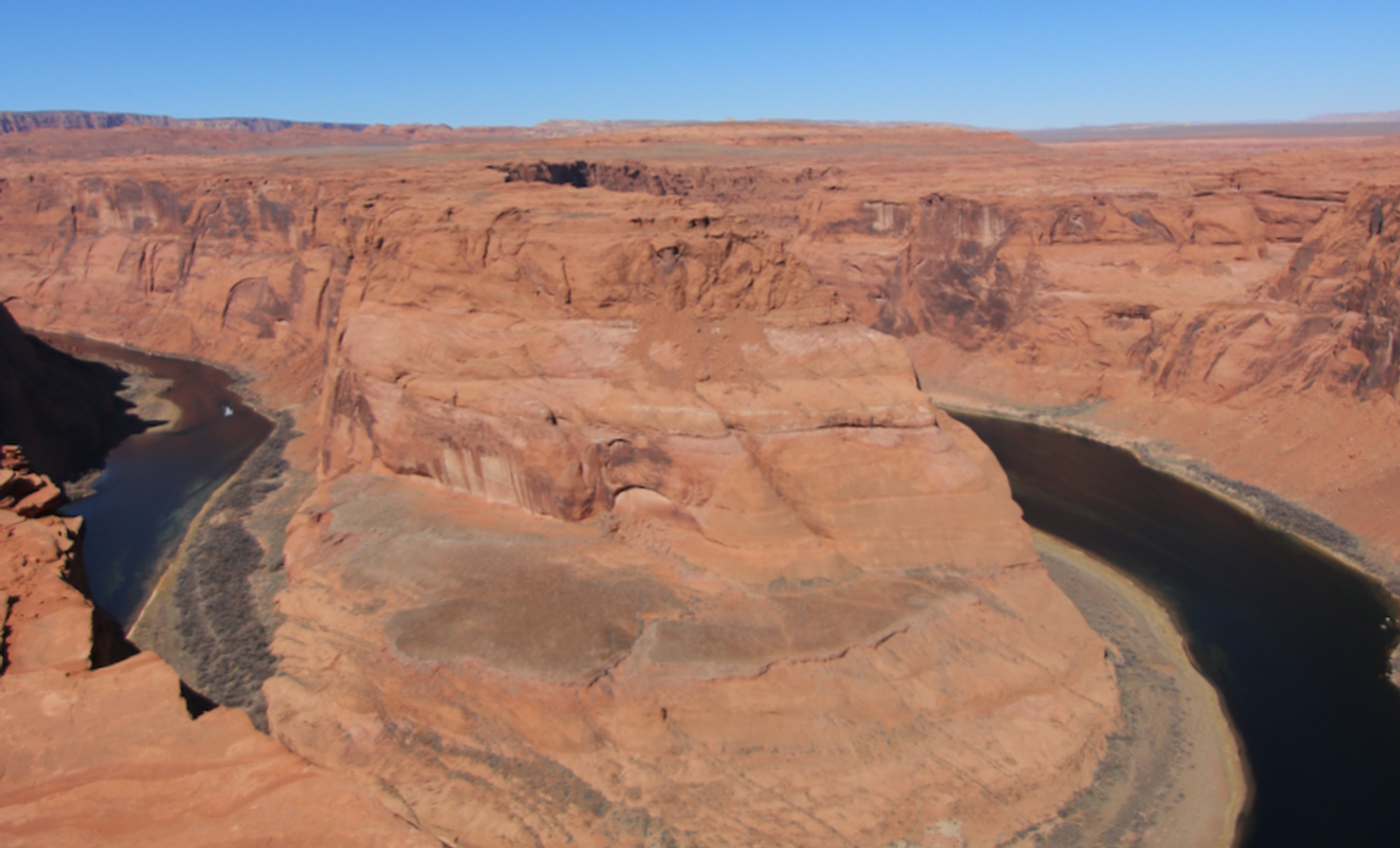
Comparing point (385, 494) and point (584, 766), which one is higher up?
point (385, 494)

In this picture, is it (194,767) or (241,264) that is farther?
(241,264)

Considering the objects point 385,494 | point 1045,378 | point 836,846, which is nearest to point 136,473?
point 385,494

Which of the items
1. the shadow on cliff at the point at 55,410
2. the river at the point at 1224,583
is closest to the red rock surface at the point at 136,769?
the river at the point at 1224,583

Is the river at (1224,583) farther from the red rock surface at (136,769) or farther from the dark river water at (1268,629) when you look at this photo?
the red rock surface at (136,769)

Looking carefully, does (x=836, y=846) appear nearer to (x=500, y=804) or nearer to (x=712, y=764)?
(x=712, y=764)

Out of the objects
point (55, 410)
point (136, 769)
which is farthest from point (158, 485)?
point (136, 769)

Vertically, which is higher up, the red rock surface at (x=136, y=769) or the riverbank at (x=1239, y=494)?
the red rock surface at (x=136, y=769)
